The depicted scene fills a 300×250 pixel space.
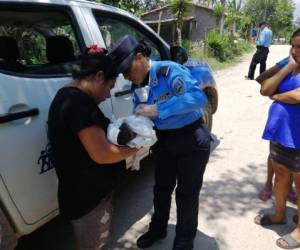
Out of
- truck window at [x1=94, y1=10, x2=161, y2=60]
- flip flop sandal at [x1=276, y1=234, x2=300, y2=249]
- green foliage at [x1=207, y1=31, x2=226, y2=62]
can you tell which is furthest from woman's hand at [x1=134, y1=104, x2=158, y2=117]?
green foliage at [x1=207, y1=31, x2=226, y2=62]

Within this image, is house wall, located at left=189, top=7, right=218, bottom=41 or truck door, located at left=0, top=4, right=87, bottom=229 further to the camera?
house wall, located at left=189, top=7, right=218, bottom=41

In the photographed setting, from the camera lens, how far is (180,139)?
7.98 feet

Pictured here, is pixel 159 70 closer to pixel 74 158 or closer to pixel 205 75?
pixel 74 158

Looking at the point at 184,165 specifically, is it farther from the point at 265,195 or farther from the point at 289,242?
the point at 265,195

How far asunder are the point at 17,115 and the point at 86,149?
54 centimetres

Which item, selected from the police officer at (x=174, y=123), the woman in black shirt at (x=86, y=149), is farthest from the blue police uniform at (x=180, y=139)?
the woman in black shirt at (x=86, y=149)

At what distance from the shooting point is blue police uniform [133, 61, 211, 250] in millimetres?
2232

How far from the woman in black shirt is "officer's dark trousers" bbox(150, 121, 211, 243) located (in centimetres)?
48

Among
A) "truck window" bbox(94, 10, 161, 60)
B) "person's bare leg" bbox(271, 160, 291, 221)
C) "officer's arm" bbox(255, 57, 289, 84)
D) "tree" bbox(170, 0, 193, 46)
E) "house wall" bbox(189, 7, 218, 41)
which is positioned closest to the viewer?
"officer's arm" bbox(255, 57, 289, 84)

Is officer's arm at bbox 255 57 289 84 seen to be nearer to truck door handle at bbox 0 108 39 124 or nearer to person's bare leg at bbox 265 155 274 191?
person's bare leg at bbox 265 155 274 191

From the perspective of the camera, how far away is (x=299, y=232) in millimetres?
2986

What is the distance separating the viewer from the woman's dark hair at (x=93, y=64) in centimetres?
191

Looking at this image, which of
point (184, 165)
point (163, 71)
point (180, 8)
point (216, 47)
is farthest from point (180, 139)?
point (216, 47)

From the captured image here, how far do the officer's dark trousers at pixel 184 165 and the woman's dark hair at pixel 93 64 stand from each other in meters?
0.69
